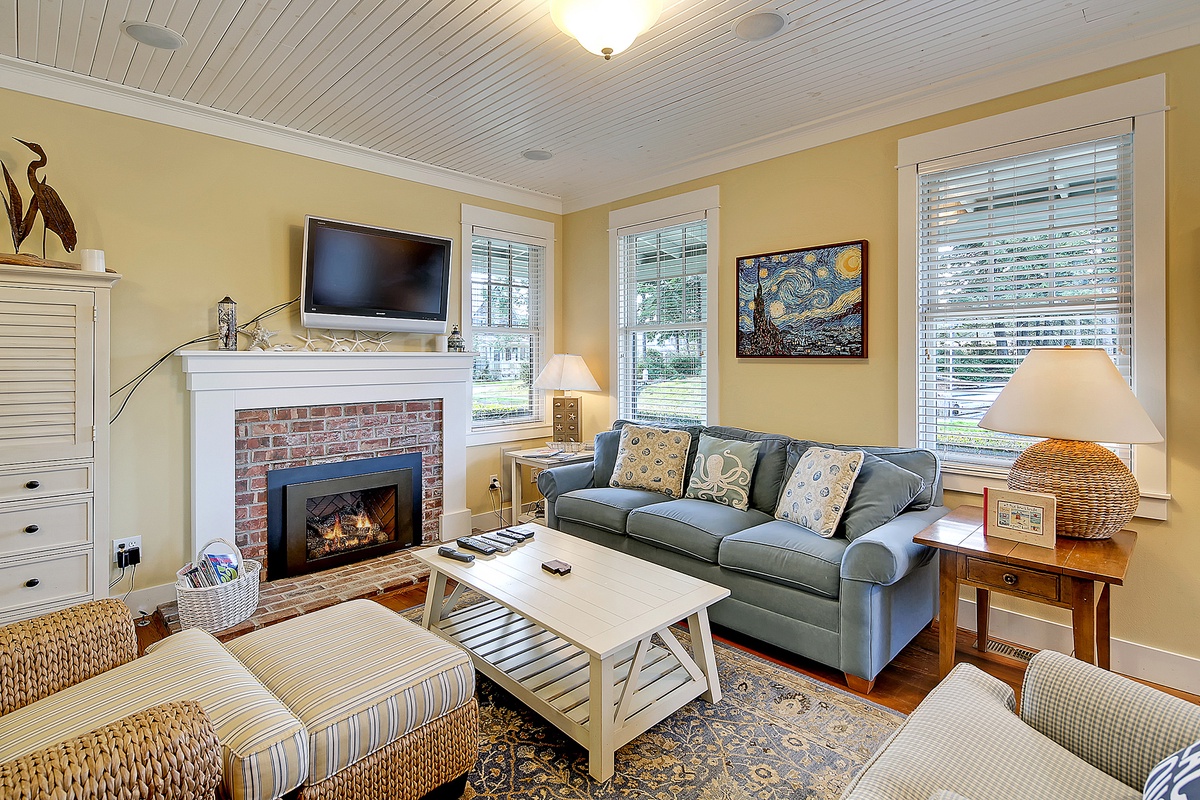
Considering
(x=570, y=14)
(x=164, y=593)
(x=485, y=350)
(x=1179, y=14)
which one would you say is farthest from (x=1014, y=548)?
(x=164, y=593)

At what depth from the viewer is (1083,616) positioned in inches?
78.7

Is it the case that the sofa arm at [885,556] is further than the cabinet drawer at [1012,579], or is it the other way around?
the sofa arm at [885,556]

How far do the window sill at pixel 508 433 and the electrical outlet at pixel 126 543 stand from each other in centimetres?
197

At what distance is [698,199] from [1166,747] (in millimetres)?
3481

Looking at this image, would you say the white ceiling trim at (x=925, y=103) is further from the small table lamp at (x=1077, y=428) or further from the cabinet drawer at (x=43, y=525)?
the cabinet drawer at (x=43, y=525)

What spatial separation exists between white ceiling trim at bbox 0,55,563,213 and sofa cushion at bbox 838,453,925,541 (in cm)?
326

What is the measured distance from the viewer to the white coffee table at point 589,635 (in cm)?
189

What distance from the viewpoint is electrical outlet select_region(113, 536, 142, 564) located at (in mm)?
3006

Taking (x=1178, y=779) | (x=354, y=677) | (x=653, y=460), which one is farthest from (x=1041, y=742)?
(x=653, y=460)

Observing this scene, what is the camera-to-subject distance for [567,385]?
14.4ft

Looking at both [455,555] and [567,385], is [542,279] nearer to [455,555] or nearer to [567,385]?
[567,385]

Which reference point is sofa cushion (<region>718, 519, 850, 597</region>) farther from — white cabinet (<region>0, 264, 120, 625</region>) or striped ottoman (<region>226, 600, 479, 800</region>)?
white cabinet (<region>0, 264, 120, 625</region>)

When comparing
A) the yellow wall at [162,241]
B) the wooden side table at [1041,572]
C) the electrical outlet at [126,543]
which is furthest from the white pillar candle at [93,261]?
the wooden side table at [1041,572]

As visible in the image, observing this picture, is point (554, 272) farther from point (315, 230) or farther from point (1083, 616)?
point (1083, 616)
